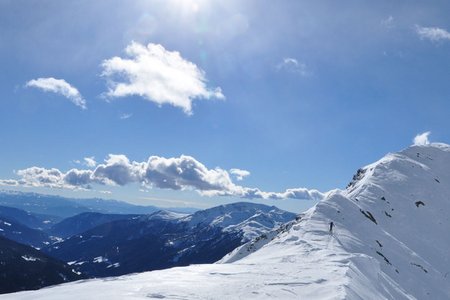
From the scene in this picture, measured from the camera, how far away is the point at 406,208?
248 ft

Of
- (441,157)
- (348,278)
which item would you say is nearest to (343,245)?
(348,278)

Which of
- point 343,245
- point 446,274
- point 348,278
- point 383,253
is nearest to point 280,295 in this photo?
point 348,278

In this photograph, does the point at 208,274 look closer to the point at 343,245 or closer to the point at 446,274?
the point at 343,245

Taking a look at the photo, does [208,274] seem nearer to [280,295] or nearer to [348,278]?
[280,295]

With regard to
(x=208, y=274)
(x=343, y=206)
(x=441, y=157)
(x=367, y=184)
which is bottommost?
(x=208, y=274)

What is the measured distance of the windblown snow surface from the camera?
26625 mm

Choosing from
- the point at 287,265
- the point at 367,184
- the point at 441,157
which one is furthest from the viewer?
the point at 441,157

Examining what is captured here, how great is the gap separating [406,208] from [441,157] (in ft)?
137

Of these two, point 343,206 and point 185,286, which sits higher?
point 343,206

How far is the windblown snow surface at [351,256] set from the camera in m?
26.6

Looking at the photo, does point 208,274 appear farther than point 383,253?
No

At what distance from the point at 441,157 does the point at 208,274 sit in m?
95.5

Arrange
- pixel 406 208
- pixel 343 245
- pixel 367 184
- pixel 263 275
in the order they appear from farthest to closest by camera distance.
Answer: pixel 367 184, pixel 406 208, pixel 343 245, pixel 263 275

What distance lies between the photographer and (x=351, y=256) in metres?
43.8
